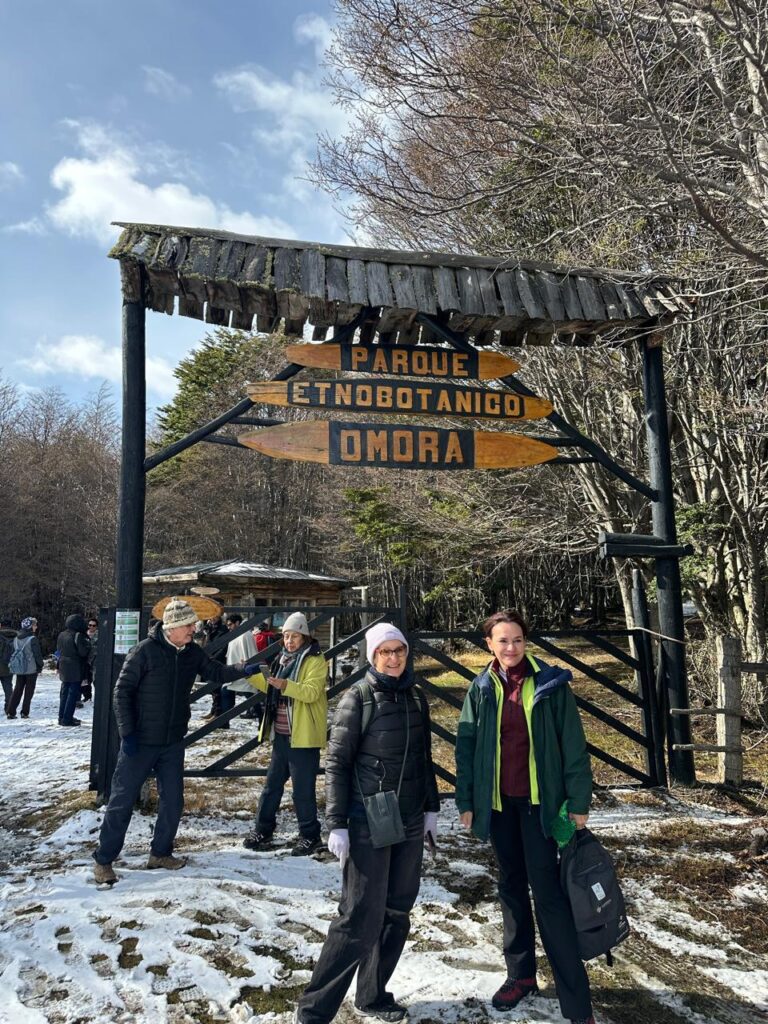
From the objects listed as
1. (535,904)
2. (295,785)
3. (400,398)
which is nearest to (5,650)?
(295,785)

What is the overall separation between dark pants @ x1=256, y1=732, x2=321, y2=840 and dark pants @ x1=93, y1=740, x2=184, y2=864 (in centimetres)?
72

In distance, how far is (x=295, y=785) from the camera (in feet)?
16.9

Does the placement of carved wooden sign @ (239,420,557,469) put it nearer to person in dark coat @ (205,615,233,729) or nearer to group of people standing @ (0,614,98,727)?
person in dark coat @ (205,615,233,729)

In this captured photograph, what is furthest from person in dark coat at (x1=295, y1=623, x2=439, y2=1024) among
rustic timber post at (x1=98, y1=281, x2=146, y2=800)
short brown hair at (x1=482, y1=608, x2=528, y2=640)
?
rustic timber post at (x1=98, y1=281, x2=146, y2=800)

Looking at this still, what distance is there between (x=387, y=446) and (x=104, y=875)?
13.5 feet

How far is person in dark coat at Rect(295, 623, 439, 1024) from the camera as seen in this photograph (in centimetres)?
293

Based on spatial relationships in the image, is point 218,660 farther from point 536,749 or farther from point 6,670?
point 536,749

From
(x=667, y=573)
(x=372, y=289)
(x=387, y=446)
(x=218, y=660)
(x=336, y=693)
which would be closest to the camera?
(x=336, y=693)

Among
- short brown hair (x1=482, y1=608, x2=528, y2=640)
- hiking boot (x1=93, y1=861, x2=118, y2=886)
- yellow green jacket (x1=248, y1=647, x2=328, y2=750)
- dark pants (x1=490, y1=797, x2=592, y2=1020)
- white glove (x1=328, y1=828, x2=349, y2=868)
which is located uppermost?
short brown hair (x1=482, y1=608, x2=528, y2=640)

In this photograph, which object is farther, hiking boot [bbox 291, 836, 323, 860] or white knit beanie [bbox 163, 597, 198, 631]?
hiking boot [bbox 291, 836, 323, 860]

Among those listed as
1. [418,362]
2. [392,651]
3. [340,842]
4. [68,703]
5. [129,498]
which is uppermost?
[418,362]

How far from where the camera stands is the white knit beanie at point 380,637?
3.25m

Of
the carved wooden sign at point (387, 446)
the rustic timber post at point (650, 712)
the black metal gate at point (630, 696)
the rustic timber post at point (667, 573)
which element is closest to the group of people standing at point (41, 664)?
the carved wooden sign at point (387, 446)

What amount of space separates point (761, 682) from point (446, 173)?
8592 mm
